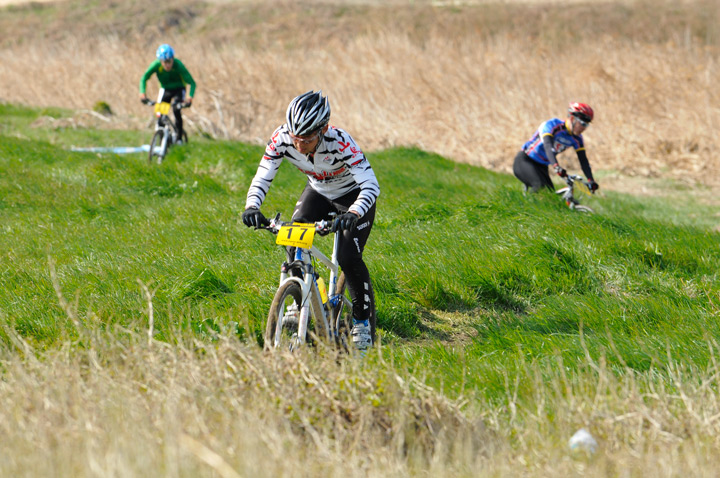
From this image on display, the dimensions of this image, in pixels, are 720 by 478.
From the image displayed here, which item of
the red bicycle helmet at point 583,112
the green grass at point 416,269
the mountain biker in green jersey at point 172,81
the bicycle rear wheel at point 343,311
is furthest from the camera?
the mountain biker in green jersey at point 172,81

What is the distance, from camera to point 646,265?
25.6 feet

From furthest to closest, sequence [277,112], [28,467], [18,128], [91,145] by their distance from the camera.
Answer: [277,112] → [18,128] → [91,145] → [28,467]

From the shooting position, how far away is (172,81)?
1362cm

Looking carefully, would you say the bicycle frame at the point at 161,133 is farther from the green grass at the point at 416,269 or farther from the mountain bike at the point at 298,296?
the mountain bike at the point at 298,296

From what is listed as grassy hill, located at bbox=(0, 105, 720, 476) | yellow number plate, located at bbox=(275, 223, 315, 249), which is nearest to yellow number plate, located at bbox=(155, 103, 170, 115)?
grassy hill, located at bbox=(0, 105, 720, 476)

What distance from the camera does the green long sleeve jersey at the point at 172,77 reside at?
43.7ft

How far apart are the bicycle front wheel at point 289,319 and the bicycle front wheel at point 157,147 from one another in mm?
8436

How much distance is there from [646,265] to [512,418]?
4598 millimetres

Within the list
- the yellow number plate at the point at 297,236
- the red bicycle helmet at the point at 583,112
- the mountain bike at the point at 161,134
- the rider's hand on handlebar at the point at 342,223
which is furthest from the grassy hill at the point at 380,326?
the red bicycle helmet at the point at 583,112

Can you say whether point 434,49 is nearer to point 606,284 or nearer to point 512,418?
point 606,284

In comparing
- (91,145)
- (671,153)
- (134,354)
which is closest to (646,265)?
(134,354)

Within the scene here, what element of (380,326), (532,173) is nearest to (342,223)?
(380,326)

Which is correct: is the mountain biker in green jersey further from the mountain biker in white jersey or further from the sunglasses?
the sunglasses

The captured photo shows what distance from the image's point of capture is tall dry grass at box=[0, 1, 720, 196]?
16781 millimetres
